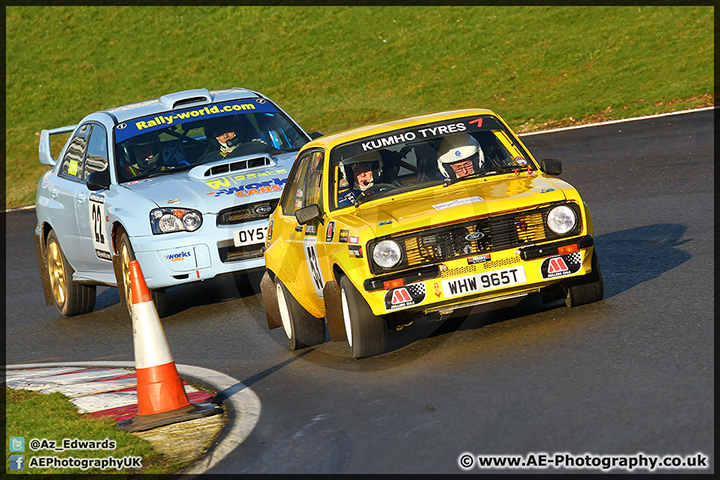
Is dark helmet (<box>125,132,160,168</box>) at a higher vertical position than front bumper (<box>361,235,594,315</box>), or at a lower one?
higher

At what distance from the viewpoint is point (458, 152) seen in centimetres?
788

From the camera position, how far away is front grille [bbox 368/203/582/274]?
6.79 metres

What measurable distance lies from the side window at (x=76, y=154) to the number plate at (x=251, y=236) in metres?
2.76

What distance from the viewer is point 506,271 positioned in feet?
22.4

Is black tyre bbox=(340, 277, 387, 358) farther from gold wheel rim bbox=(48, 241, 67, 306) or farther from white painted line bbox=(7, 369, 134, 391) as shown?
gold wheel rim bbox=(48, 241, 67, 306)

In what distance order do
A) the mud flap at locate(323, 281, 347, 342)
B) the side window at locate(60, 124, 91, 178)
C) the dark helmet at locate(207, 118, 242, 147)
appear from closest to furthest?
1. the mud flap at locate(323, 281, 347, 342)
2. the dark helmet at locate(207, 118, 242, 147)
3. the side window at locate(60, 124, 91, 178)

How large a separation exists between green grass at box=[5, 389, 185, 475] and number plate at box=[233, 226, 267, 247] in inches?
106

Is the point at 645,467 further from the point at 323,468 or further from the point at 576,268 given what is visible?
the point at 576,268

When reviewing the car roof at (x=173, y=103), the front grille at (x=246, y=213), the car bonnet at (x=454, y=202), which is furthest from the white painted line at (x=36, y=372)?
the car roof at (x=173, y=103)

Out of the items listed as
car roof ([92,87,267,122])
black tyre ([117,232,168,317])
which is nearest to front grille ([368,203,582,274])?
black tyre ([117,232,168,317])

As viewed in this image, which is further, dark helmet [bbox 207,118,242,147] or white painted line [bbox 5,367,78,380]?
dark helmet [bbox 207,118,242,147]

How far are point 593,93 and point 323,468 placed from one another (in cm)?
2080

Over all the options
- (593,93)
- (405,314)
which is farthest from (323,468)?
(593,93)

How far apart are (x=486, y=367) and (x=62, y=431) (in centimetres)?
269
